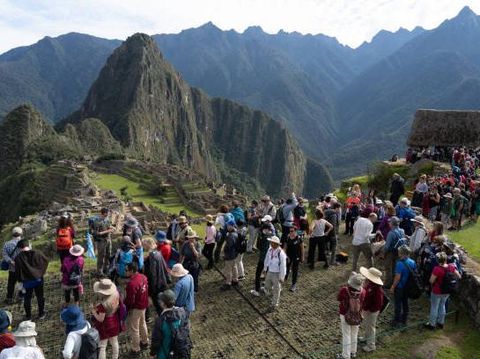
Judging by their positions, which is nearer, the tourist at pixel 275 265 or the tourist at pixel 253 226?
the tourist at pixel 275 265

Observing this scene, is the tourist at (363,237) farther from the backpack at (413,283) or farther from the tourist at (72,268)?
the tourist at (72,268)

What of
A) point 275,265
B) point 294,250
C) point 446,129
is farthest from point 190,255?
point 446,129

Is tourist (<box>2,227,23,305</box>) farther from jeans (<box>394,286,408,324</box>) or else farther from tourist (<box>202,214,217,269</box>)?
jeans (<box>394,286,408,324</box>)

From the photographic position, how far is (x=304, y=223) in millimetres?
12789

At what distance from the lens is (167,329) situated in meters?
6.89

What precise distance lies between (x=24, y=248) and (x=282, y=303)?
6001 millimetres

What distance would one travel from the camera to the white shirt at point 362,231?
1170 centimetres

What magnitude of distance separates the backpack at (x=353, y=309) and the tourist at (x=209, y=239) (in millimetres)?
5110

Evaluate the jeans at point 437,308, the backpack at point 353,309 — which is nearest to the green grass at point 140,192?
the jeans at point 437,308

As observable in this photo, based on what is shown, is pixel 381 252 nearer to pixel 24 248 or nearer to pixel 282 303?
pixel 282 303

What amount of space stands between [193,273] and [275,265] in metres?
1.95

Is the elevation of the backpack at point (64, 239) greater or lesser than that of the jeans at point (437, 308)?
greater

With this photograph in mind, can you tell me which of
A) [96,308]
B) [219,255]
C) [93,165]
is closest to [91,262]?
[219,255]

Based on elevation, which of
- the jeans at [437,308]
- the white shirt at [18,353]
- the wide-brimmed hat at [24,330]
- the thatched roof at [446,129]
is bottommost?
the jeans at [437,308]
